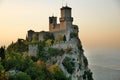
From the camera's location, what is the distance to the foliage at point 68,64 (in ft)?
53.8

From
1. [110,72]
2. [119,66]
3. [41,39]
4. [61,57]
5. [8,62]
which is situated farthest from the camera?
[110,72]

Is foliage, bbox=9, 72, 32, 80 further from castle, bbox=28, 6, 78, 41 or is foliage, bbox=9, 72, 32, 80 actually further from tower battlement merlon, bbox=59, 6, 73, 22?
tower battlement merlon, bbox=59, 6, 73, 22

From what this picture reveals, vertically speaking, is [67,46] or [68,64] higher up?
[67,46]

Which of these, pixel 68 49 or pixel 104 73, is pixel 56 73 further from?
pixel 104 73

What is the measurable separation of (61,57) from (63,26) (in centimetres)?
190

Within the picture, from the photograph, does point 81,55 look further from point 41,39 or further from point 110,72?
point 110,72

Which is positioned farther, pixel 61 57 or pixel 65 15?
pixel 65 15

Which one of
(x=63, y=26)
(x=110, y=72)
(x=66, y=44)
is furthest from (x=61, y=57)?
(x=110, y=72)

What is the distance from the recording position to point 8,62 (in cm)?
1305

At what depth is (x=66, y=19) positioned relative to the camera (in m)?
18.0

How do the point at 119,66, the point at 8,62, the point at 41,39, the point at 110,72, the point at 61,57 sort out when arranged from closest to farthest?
the point at 8,62, the point at 61,57, the point at 41,39, the point at 119,66, the point at 110,72

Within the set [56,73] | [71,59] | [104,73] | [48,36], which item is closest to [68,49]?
[71,59]

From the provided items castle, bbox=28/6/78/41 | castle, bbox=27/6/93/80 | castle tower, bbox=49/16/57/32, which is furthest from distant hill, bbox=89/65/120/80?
castle, bbox=28/6/78/41

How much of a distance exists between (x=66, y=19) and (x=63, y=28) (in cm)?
38
